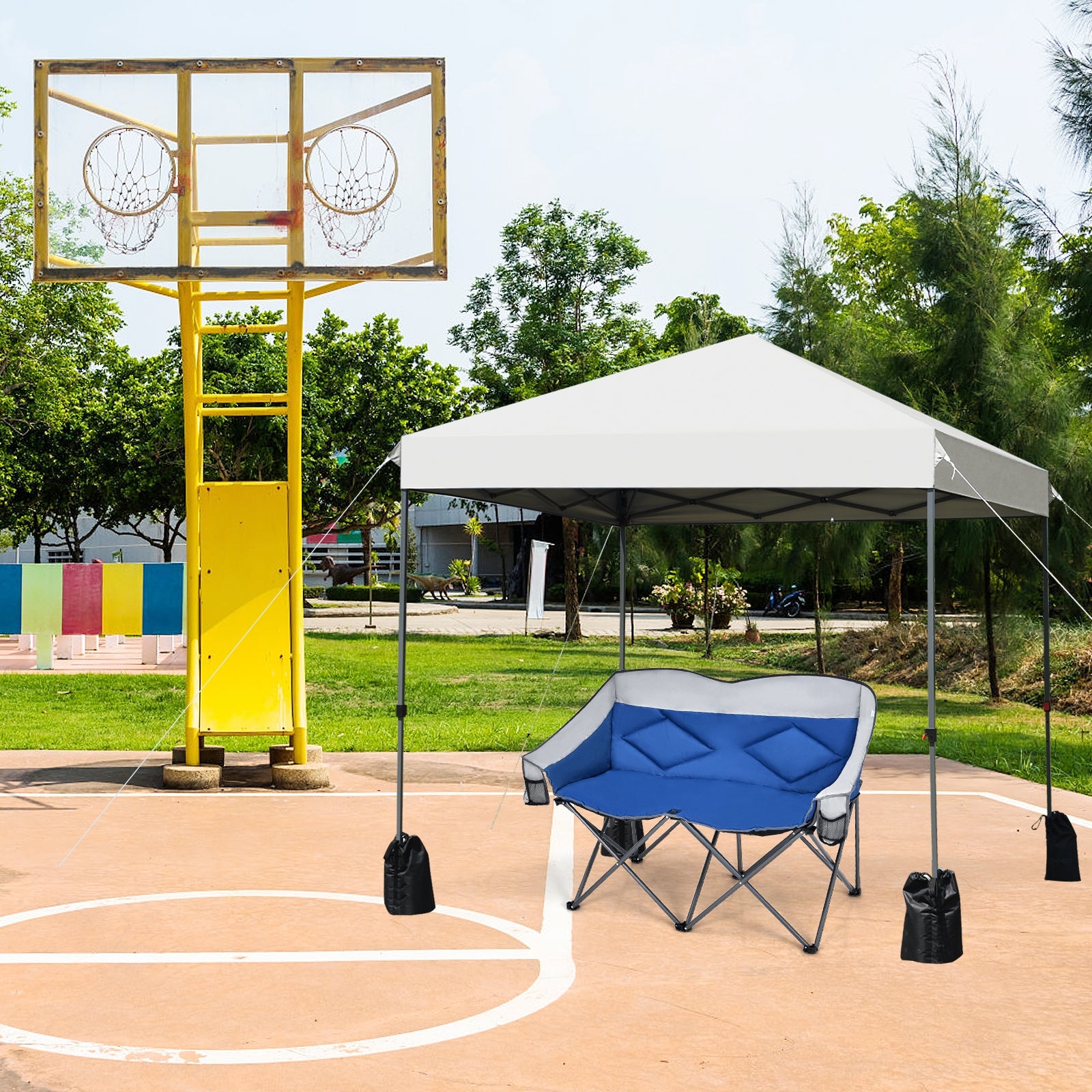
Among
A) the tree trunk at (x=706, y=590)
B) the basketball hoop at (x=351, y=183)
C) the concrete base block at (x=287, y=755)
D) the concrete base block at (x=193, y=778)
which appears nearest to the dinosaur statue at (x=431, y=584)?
the tree trunk at (x=706, y=590)

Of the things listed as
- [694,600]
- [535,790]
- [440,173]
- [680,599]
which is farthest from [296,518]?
[680,599]

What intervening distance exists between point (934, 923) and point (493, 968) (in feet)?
5.43

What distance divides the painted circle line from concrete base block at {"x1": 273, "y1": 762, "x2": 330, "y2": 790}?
2609 millimetres

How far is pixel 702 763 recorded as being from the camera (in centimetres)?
598

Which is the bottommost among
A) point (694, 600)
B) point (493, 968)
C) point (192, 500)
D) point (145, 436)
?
point (493, 968)

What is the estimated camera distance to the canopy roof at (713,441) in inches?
195

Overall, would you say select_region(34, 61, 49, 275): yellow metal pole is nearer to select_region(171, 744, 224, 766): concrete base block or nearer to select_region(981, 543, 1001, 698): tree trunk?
select_region(171, 744, 224, 766): concrete base block

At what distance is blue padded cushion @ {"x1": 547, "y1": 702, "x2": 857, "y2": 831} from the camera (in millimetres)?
5406

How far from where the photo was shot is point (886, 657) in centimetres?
1930

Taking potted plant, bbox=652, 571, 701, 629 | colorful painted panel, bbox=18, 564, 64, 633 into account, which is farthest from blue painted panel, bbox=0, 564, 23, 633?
potted plant, bbox=652, 571, 701, 629

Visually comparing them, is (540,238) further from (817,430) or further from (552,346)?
(817,430)

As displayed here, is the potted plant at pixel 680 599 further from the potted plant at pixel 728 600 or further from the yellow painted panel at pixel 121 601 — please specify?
the yellow painted panel at pixel 121 601

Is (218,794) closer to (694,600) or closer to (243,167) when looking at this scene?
(243,167)

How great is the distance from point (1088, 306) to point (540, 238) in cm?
1707
